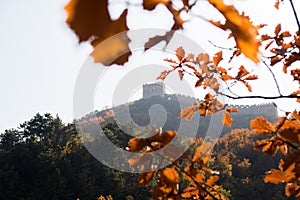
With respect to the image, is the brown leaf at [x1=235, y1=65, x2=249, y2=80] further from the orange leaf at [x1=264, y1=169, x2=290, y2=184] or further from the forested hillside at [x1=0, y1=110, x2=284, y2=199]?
the forested hillside at [x1=0, y1=110, x2=284, y2=199]

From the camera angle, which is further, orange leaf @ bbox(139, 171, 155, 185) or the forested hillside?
the forested hillside

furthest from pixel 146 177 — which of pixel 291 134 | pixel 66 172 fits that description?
pixel 66 172

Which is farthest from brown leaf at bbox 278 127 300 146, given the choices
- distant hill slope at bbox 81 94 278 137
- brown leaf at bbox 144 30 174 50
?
distant hill slope at bbox 81 94 278 137

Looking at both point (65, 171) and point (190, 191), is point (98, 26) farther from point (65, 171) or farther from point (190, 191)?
point (65, 171)

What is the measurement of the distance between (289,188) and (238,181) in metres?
20.1

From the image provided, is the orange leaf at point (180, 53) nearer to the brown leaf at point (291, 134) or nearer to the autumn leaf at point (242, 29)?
the brown leaf at point (291, 134)

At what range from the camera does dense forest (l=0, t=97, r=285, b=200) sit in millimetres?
16797

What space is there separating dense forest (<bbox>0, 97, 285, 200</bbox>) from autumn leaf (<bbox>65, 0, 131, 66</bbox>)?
602 inches

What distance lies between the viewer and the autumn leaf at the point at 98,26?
11.7 inches

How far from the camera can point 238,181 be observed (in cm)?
2000

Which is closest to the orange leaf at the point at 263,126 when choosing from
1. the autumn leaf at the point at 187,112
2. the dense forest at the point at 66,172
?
the autumn leaf at the point at 187,112

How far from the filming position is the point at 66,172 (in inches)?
709

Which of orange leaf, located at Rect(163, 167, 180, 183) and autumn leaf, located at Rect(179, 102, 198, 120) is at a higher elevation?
autumn leaf, located at Rect(179, 102, 198, 120)

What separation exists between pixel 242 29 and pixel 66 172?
61.2 ft
